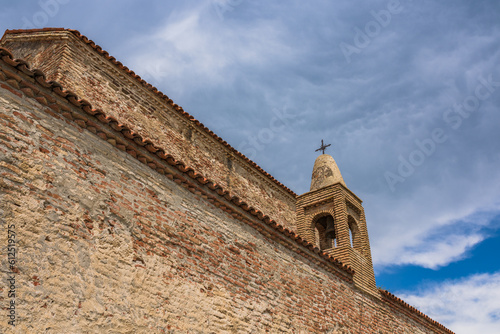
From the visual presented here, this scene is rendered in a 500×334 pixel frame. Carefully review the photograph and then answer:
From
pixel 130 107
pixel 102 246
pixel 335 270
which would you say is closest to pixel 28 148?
pixel 102 246

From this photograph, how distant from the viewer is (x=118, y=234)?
18.6ft

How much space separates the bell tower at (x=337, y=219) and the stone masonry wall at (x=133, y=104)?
6.88 ft

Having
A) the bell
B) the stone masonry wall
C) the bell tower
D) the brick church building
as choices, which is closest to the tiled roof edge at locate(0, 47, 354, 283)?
the brick church building

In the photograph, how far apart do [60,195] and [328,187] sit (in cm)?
889

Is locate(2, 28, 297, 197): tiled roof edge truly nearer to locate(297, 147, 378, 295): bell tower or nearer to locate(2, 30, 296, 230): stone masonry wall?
locate(2, 30, 296, 230): stone masonry wall

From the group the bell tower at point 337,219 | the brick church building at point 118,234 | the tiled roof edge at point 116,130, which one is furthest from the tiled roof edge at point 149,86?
the tiled roof edge at point 116,130

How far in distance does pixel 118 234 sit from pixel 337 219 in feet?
25.2

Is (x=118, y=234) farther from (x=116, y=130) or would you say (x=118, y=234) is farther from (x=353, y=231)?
(x=353, y=231)

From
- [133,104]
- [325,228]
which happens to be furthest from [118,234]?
[325,228]

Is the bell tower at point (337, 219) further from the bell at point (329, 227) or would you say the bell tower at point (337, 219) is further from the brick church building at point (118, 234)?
the brick church building at point (118, 234)

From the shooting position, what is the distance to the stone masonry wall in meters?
9.43

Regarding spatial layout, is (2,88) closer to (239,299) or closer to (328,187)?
(239,299)

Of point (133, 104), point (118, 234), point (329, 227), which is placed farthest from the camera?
point (329, 227)

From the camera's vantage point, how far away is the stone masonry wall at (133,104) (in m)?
9.43
